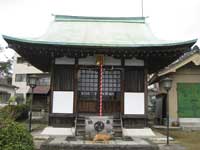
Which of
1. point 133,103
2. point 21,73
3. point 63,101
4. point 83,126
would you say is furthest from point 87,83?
point 21,73

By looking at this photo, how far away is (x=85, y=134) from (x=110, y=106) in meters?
2.17

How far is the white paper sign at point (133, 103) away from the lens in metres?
11.4

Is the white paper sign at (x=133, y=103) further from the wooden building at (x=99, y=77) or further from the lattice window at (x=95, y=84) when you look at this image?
the lattice window at (x=95, y=84)

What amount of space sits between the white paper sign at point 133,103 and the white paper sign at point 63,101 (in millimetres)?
2243

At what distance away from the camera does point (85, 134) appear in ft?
32.3

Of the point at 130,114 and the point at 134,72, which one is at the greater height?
the point at 134,72

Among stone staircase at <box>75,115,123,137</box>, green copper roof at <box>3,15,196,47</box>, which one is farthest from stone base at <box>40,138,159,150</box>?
green copper roof at <box>3,15,196,47</box>

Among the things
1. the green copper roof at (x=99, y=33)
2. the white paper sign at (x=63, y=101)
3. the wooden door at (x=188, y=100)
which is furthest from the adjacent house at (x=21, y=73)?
the white paper sign at (x=63, y=101)

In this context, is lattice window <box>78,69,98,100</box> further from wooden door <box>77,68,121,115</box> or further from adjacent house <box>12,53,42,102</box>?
adjacent house <box>12,53,42,102</box>

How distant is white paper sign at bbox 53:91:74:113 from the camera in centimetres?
1129

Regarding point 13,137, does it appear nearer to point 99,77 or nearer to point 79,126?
point 79,126

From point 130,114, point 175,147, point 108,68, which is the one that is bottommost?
point 175,147

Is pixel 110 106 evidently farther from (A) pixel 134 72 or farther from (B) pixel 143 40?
(B) pixel 143 40

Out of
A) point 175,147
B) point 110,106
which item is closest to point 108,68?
point 110,106
